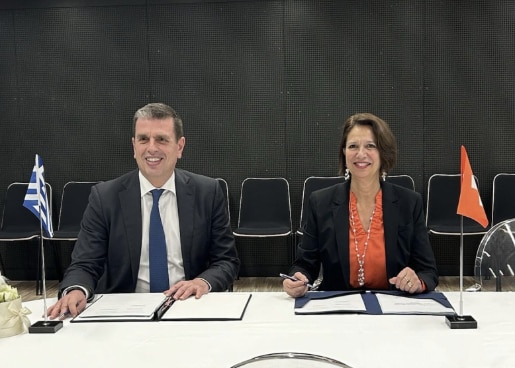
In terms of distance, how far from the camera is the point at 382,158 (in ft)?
8.73

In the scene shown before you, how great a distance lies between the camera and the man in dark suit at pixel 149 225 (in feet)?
8.11

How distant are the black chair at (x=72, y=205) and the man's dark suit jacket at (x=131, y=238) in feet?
10.7

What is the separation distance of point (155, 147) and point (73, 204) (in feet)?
11.8

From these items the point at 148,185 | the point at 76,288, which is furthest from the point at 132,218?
the point at 76,288

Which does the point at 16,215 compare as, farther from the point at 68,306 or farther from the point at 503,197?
the point at 503,197

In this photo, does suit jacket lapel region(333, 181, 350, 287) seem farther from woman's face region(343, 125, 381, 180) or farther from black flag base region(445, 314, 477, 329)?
black flag base region(445, 314, 477, 329)

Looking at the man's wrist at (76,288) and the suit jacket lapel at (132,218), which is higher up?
the suit jacket lapel at (132,218)

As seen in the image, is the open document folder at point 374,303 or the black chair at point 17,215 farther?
the black chair at point 17,215

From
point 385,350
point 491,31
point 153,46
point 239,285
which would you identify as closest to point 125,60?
point 153,46

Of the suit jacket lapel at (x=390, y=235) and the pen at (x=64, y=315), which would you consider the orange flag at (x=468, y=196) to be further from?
the pen at (x=64, y=315)

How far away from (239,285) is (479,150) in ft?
9.38

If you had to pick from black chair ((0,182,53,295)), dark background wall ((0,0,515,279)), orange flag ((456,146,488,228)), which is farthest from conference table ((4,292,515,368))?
black chair ((0,182,53,295))

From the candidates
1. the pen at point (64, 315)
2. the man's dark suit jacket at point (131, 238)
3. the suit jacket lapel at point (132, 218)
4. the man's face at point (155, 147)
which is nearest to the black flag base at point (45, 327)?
the pen at point (64, 315)

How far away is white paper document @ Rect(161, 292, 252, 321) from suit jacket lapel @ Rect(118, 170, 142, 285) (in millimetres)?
424
